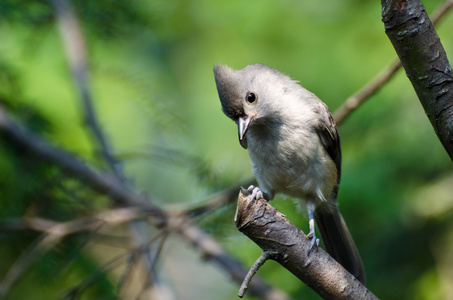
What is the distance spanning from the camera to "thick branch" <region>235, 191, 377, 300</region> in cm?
213

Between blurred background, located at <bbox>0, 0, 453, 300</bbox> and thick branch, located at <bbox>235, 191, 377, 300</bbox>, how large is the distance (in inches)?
41.6

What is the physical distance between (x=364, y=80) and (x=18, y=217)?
274 centimetres

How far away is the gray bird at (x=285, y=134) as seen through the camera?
10.2 ft

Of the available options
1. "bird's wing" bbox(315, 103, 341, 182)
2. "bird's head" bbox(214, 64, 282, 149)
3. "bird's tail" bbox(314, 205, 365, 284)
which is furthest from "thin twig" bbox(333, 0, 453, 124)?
"bird's tail" bbox(314, 205, 365, 284)

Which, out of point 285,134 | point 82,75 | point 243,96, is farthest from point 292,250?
point 82,75

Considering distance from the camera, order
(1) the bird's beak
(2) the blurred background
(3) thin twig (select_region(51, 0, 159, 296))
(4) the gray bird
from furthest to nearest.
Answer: (3) thin twig (select_region(51, 0, 159, 296)) → (2) the blurred background → (4) the gray bird → (1) the bird's beak

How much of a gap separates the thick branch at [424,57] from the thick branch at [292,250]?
73cm

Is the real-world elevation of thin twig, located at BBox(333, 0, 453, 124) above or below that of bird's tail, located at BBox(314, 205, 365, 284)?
above

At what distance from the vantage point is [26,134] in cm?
393

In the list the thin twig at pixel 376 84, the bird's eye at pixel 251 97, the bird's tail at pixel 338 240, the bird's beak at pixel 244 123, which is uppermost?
the thin twig at pixel 376 84

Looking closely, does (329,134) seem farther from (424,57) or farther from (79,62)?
(79,62)

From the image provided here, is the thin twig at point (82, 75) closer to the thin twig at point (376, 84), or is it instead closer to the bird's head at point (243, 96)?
the bird's head at point (243, 96)

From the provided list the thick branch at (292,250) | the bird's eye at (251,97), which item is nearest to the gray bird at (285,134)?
the bird's eye at (251,97)

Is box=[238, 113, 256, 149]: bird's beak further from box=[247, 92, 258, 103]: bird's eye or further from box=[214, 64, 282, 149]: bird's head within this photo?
box=[247, 92, 258, 103]: bird's eye
